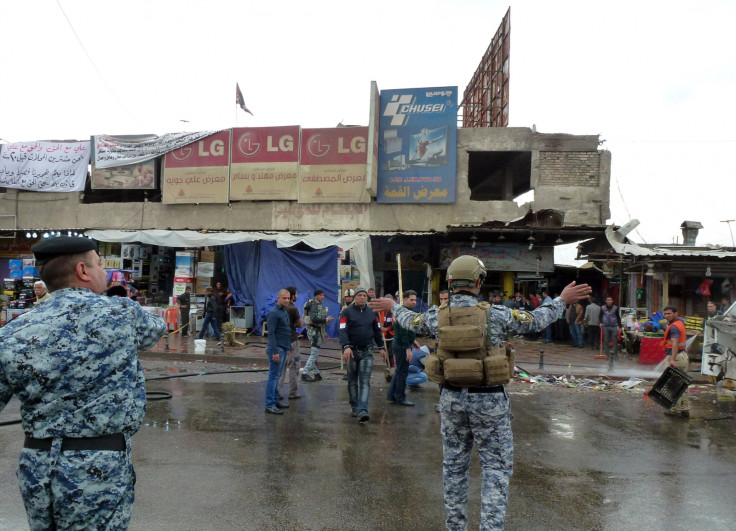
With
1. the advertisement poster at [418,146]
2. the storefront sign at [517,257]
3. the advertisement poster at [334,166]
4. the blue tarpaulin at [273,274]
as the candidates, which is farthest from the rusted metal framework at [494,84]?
the blue tarpaulin at [273,274]

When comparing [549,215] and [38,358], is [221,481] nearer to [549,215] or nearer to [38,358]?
[38,358]

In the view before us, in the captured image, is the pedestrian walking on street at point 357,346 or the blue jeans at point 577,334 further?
the blue jeans at point 577,334

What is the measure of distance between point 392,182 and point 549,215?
5158 millimetres

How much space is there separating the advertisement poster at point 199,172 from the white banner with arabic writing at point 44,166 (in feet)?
11.0

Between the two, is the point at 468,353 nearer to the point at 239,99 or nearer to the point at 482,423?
the point at 482,423

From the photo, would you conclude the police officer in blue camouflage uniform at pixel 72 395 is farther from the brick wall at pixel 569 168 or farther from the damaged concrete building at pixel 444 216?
the brick wall at pixel 569 168

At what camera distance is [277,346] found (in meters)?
7.79

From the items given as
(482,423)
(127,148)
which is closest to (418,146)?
(127,148)

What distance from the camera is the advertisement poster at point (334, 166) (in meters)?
17.7

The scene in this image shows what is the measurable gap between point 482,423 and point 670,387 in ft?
19.3

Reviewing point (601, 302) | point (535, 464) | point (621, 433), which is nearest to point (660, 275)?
point (601, 302)

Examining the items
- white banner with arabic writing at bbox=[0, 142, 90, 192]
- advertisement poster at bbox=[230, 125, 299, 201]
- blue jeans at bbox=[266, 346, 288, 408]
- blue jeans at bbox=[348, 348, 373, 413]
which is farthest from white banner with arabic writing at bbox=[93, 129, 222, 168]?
blue jeans at bbox=[348, 348, 373, 413]

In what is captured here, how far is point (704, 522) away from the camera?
416 centimetres

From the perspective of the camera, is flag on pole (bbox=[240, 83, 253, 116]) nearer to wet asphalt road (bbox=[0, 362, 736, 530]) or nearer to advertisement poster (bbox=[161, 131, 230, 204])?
advertisement poster (bbox=[161, 131, 230, 204])
